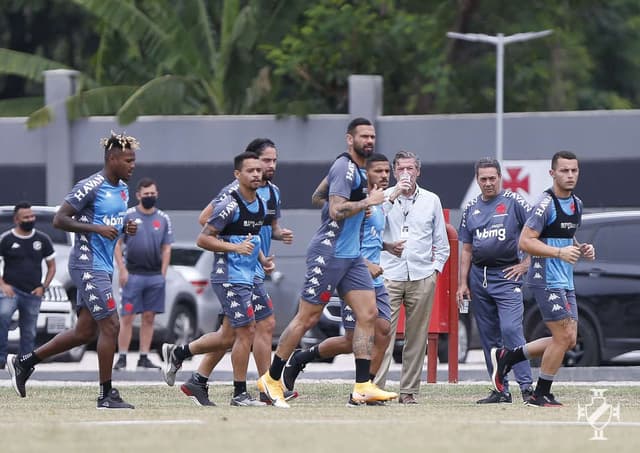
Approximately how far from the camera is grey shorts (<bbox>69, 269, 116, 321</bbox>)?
474 inches

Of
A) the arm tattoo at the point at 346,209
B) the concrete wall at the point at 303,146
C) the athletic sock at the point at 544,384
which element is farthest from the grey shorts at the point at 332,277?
the concrete wall at the point at 303,146

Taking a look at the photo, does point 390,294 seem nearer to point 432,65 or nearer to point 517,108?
point 432,65

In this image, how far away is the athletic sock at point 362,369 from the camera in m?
12.3

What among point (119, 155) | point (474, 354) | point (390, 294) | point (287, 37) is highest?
point (287, 37)

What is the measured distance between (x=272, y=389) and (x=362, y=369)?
698 millimetres

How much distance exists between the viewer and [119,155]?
475 inches

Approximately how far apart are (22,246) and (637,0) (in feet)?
84.2

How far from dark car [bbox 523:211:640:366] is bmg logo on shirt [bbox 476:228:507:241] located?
3.62 m

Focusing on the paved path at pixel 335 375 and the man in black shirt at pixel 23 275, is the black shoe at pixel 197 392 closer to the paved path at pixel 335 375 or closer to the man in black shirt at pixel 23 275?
the paved path at pixel 335 375

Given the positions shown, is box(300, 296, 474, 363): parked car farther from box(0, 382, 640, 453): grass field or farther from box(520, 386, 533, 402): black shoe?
box(520, 386, 533, 402): black shoe

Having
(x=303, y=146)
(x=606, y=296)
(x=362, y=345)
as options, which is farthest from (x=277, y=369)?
(x=303, y=146)

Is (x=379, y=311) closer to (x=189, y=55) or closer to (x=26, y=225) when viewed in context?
(x=26, y=225)

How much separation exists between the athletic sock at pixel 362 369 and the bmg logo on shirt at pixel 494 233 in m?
1.74

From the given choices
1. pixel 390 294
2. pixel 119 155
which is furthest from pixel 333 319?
pixel 119 155
